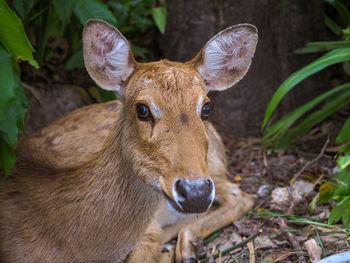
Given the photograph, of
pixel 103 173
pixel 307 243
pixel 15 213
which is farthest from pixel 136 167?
pixel 307 243

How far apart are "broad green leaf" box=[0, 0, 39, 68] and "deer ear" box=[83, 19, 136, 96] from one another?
1.21 feet

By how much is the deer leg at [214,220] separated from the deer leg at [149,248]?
0.59 feet

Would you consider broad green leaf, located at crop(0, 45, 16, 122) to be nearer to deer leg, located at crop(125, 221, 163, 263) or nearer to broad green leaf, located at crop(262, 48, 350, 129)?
deer leg, located at crop(125, 221, 163, 263)

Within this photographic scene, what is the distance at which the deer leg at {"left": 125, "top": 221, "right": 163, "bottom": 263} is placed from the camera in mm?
3596

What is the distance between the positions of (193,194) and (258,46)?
119 inches

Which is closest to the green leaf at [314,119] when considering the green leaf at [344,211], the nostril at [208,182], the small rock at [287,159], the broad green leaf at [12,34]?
the small rock at [287,159]

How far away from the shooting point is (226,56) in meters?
3.28

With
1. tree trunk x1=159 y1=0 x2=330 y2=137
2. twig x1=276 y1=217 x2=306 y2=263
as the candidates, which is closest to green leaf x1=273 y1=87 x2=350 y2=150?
tree trunk x1=159 y1=0 x2=330 y2=137

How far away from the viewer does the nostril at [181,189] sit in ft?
7.94

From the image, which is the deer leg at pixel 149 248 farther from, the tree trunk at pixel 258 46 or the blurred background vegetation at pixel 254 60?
the tree trunk at pixel 258 46

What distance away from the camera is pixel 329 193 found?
3.54 m

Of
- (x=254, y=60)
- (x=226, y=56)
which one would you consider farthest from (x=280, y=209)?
(x=254, y=60)

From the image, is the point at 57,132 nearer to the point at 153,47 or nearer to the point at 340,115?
the point at 153,47

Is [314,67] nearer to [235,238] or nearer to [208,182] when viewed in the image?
[235,238]
